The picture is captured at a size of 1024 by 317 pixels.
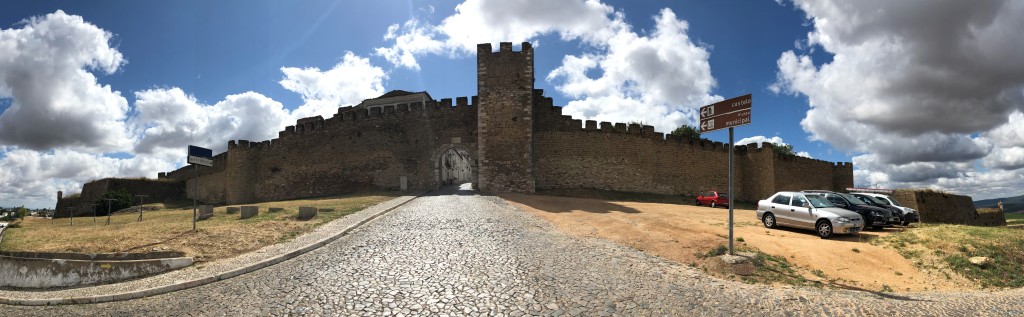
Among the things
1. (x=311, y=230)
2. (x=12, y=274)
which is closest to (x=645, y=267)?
(x=311, y=230)

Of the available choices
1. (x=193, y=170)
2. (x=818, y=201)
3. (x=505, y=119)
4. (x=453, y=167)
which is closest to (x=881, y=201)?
(x=818, y=201)

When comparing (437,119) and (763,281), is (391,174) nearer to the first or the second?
(437,119)

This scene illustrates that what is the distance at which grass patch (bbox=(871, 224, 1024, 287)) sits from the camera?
25.5 feet

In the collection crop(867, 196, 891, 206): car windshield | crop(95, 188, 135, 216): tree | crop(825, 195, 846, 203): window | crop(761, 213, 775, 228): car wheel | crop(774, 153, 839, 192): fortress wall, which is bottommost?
A: crop(95, 188, 135, 216): tree

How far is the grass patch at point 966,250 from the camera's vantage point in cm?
778

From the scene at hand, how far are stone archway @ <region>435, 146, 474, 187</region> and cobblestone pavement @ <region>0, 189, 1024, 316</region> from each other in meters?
21.4

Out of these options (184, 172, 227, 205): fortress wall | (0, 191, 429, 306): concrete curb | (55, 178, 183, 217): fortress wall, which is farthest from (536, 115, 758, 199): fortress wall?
(55, 178, 183, 217): fortress wall

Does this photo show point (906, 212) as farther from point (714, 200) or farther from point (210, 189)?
point (210, 189)

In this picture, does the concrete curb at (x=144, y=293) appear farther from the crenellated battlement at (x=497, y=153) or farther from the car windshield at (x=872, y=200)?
the crenellated battlement at (x=497, y=153)

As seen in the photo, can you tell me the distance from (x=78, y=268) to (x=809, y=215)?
1538 cm

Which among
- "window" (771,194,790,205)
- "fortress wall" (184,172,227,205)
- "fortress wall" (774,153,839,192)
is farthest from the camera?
"fortress wall" (184,172,227,205)

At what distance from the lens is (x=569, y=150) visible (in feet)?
93.5

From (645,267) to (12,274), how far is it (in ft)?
36.5

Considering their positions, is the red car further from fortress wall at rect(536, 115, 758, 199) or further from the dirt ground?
the dirt ground
